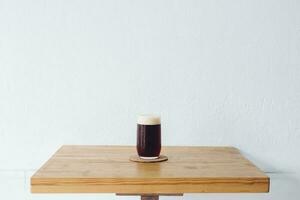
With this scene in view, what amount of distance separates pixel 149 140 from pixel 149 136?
0.01 metres

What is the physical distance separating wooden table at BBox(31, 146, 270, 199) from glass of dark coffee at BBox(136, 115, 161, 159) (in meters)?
0.05

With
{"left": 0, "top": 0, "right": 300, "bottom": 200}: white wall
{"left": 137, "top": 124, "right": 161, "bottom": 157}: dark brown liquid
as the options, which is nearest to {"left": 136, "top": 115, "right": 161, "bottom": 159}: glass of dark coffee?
{"left": 137, "top": 124, "right": 161, "bottom": 157}: dark brown liquid

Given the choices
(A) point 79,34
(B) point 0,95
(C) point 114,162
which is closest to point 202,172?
(C) point 114,162

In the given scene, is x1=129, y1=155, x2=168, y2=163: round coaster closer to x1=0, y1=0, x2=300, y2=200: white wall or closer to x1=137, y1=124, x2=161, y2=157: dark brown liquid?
x1=137, y1=124, x2=161, y2=157: dark brown liquid

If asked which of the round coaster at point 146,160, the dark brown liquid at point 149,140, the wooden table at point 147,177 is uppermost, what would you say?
the dark brown liquid at point 149,140

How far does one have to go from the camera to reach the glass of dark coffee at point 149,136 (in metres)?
1.14

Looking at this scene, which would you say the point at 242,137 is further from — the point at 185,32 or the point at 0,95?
the point at 0,95

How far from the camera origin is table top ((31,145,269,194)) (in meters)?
0.96

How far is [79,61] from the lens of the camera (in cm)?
146

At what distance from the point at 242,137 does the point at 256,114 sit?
100 mm

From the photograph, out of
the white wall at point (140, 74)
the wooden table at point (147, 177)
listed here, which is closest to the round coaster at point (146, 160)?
the wooden table at point (147, 177)

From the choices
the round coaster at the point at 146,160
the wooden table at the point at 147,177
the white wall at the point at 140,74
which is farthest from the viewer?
the white wall at the point at 140,74

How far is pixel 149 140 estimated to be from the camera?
114cm

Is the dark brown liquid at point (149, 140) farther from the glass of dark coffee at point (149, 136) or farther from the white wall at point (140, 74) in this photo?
the white wall at point (140, 74)
